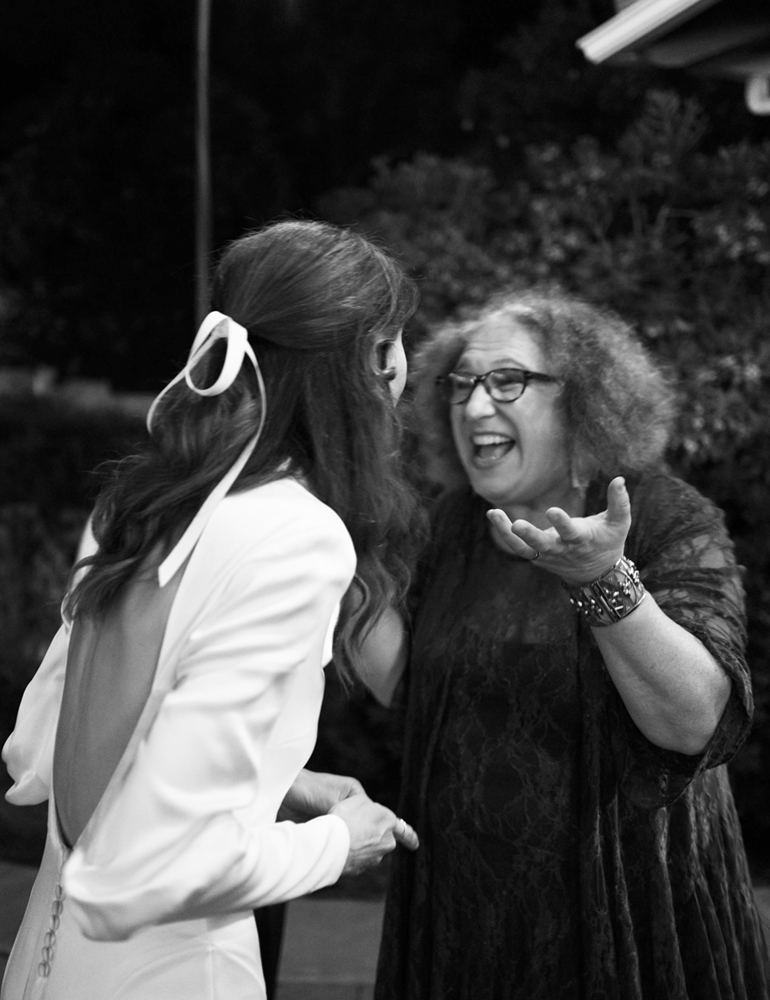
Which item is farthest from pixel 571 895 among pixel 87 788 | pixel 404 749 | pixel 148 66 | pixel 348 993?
pixel 148 66

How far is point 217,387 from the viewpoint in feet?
4.59

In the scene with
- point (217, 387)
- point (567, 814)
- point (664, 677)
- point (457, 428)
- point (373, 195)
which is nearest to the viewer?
point (217, 387)

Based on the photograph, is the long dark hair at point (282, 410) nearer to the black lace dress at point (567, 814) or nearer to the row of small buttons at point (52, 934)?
the row of small buttons at point (52, 934)

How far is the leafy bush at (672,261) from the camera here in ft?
12.9

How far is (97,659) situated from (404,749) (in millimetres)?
957

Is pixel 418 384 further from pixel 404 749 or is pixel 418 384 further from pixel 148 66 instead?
pixel 148 66

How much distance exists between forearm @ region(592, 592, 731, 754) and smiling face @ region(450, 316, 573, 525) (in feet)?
1.75

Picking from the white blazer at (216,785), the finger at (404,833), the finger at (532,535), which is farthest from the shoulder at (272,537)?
the finger at (404,833)

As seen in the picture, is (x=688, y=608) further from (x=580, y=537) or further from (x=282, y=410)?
(x=282, y=410)

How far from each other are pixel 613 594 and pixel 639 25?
2579 mm

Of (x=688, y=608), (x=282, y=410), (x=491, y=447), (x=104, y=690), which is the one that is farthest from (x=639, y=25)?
(x=104, y=690)

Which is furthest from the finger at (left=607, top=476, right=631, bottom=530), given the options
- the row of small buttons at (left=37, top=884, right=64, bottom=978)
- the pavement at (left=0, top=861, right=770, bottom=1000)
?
the pavement at (left=0, top=861, right=770, bottom=1000)

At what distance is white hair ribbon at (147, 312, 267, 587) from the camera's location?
1.36 m

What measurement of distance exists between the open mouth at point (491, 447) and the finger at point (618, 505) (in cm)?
61
